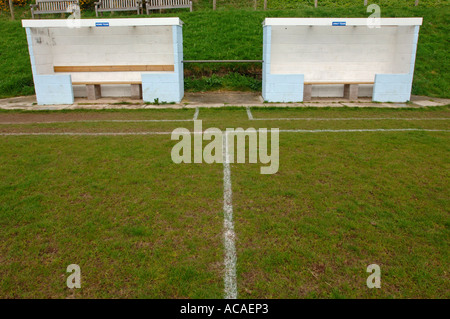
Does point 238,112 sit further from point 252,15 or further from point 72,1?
point 72,1

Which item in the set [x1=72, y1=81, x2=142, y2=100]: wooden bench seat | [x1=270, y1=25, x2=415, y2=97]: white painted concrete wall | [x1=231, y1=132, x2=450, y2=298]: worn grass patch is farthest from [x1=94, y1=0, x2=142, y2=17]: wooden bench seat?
[x1=231, y1=132, x2=450, y2=298]: worn grass patch

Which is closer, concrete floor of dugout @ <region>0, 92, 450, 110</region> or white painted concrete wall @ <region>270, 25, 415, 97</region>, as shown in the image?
concrete floor of dugout @ <region>0, 92, 450, 110</region>

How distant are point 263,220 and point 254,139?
3620 millimetres

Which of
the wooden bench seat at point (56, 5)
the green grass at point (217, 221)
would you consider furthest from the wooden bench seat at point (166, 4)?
the green grass at point (217, 221)

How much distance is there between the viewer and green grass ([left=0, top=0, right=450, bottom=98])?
14391 millimetres

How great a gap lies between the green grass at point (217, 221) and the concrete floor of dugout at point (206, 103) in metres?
4.67

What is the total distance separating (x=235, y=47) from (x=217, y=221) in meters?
13.1

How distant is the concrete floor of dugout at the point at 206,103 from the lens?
11523mm

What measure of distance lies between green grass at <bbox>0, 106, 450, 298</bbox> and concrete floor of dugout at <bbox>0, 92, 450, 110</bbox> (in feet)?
15.3

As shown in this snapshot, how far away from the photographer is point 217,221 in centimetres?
410

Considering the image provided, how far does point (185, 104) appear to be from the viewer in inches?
468

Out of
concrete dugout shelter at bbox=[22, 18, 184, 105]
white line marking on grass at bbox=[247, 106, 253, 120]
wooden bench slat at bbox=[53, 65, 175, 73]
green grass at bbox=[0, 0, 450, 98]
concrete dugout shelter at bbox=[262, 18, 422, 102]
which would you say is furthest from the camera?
green grass at bbox=[0, 0, 450, 98]

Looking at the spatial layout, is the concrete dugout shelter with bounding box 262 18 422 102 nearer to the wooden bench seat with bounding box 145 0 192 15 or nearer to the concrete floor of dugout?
the concrete floor of dugout
